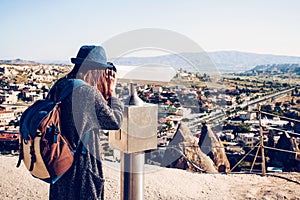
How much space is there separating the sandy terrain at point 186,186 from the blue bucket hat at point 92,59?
172cm

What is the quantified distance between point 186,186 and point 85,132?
6.94ft

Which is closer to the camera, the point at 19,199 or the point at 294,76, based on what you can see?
the point at 19,199

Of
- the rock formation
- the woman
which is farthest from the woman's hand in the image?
the rock formation

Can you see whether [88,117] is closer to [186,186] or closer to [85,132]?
[85,132]

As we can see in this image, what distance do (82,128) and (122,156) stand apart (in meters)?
0.26

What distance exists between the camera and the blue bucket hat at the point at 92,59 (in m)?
1.65

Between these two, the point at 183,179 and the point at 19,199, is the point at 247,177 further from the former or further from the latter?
the point at 19,199

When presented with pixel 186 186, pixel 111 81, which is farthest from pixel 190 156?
pixel 111 81

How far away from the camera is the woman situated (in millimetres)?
1602

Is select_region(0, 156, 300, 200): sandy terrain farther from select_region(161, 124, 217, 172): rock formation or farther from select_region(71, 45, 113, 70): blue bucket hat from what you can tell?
select_region(71, 45, 113, 70): blue bucket hat

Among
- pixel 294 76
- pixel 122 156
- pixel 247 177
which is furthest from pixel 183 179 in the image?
pixel 294 76

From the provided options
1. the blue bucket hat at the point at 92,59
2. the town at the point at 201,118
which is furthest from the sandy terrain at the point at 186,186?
the blue bucket hat at the point at 92,59

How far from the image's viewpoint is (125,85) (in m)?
1.77

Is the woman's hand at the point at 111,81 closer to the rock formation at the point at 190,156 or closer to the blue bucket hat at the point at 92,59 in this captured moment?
the blue bucket hat at the point at 92,59
